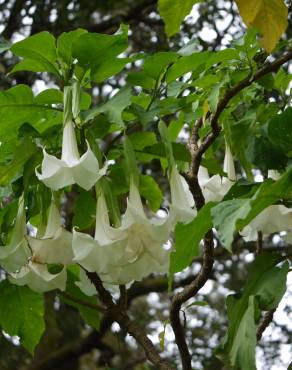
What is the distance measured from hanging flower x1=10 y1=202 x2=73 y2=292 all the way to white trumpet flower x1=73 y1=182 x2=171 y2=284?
0.27 ft

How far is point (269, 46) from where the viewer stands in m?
0.99

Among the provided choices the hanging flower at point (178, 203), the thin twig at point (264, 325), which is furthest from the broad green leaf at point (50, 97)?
the thin twig at point (264, 325)

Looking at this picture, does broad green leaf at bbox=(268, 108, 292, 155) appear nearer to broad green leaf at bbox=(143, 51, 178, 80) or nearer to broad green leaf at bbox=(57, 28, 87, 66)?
broad green leaf at bbox=(143, 51, 178, 80)

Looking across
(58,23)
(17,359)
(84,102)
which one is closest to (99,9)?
(58,23)

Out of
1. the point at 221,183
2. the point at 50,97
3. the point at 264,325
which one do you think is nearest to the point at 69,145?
the point at 50,97

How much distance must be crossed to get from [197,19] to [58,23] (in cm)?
76

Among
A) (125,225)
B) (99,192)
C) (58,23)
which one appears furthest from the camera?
(58,23)

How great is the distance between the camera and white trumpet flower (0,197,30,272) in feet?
3.96

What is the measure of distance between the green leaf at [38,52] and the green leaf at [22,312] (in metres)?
0.45

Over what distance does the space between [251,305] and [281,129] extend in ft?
Result: 0.95

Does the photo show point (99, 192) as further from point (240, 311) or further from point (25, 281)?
point (240, 311)

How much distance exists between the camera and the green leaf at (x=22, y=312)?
1440 mm

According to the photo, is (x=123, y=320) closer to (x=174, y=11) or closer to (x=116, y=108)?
(x=116, y=108)

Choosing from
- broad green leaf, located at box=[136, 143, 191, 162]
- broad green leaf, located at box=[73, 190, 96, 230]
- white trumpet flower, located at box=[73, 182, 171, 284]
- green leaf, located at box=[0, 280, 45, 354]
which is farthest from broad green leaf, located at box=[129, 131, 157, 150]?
green leaf, located at box=[0, 280, 45, 354]
